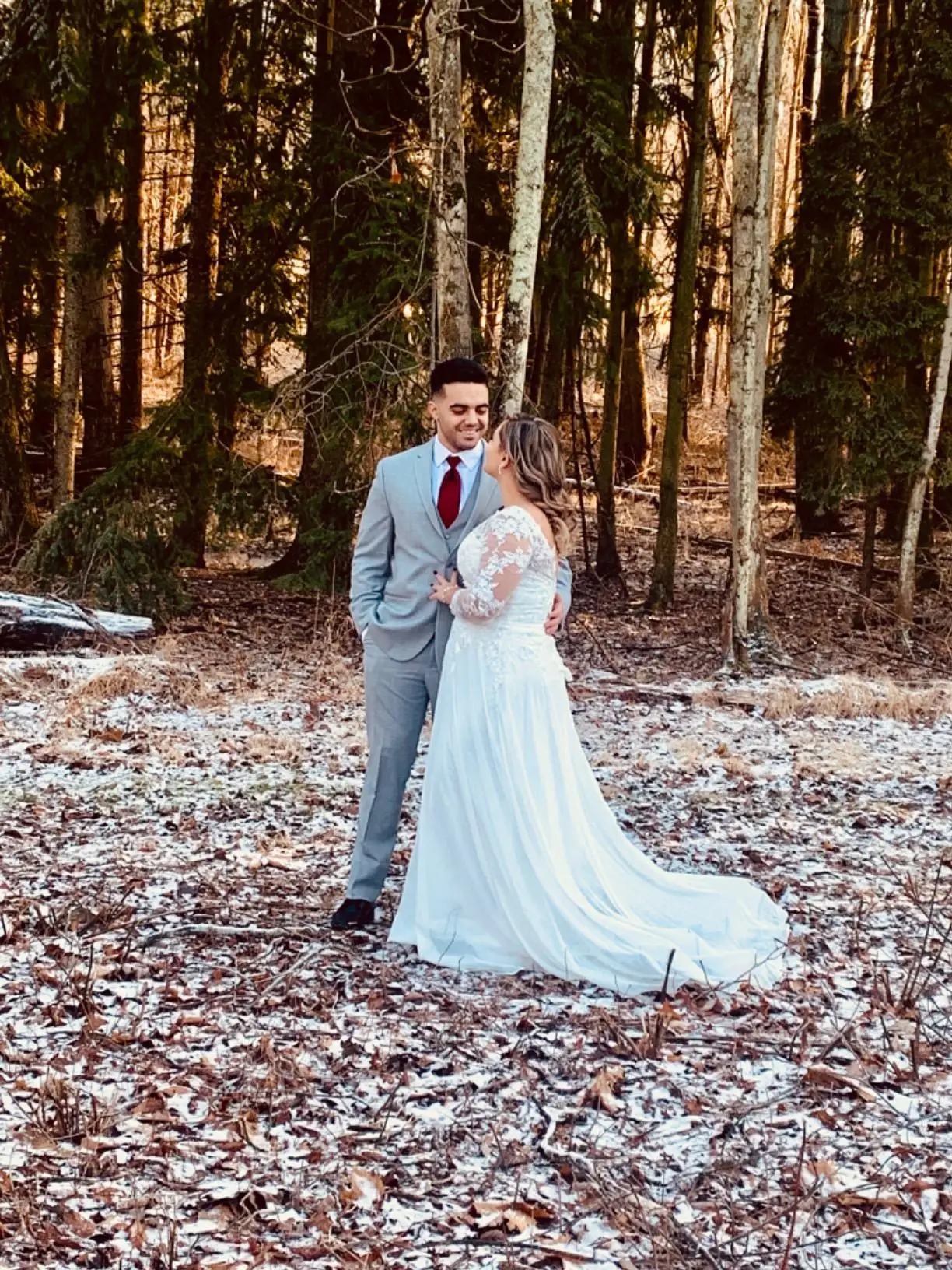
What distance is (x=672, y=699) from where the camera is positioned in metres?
10.4

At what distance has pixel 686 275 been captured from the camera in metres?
13.5

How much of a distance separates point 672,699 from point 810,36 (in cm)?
1492

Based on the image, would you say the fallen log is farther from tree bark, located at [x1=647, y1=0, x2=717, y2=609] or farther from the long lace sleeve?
the long lace sleeve

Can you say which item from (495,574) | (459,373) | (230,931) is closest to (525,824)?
(495,574)

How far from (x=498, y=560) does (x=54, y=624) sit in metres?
6.81

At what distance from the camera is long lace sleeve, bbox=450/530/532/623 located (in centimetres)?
513

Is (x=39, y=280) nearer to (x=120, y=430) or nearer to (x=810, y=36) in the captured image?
(x=120, y=430)

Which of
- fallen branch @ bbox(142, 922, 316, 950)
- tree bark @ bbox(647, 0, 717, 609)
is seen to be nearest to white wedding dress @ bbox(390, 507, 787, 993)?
fallen branch @ bbox(142, 922, 316, 950)

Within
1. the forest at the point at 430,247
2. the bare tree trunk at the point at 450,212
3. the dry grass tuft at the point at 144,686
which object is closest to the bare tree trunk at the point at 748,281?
the forest at the point at 430,247

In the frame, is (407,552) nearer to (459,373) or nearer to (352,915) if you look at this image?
(459,373)

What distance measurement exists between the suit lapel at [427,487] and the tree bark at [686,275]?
841 cm

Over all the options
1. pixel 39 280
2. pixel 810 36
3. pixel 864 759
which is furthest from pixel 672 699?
pixel 810 36

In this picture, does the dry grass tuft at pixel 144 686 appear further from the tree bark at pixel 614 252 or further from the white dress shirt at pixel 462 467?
the tree bark at pixel 614 252

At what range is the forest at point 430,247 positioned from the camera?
36.2ft
